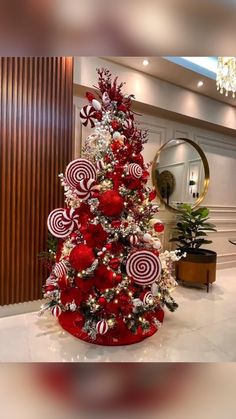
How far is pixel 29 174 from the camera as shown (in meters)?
2.67

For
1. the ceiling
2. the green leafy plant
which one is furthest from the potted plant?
the ceiling

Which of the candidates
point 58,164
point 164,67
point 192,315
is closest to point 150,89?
point 164,67

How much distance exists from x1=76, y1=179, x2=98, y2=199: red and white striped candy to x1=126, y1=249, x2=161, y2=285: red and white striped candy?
617 mm

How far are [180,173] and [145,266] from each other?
255cm

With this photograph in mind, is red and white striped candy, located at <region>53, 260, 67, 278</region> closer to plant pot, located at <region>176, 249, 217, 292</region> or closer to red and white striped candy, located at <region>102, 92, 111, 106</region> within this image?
red and white striped candy, located at <region>102, 92, 111, 106</region>

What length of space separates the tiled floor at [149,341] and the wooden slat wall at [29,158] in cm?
46

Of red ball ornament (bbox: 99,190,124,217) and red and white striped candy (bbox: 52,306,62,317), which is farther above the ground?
red ball ornament (bbox: 99,190,124,217)

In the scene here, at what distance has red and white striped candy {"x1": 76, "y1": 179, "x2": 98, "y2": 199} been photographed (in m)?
2.06

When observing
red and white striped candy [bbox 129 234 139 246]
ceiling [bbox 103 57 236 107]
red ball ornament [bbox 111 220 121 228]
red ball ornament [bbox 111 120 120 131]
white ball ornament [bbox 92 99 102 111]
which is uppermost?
ceiling [bbox 103 57 236 107]

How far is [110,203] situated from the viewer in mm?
2029

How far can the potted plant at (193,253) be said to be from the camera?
343 centimetres

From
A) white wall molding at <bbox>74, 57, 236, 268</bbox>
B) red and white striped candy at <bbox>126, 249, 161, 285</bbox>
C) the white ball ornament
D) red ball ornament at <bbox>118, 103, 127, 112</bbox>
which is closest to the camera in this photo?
red and white striped candy at <bbox>126, 249, 161, 285</bbox>

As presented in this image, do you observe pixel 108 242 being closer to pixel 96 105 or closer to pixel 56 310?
pixel 56 310

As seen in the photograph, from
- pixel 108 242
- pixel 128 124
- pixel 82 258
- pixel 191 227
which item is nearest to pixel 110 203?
pixel 108 242
